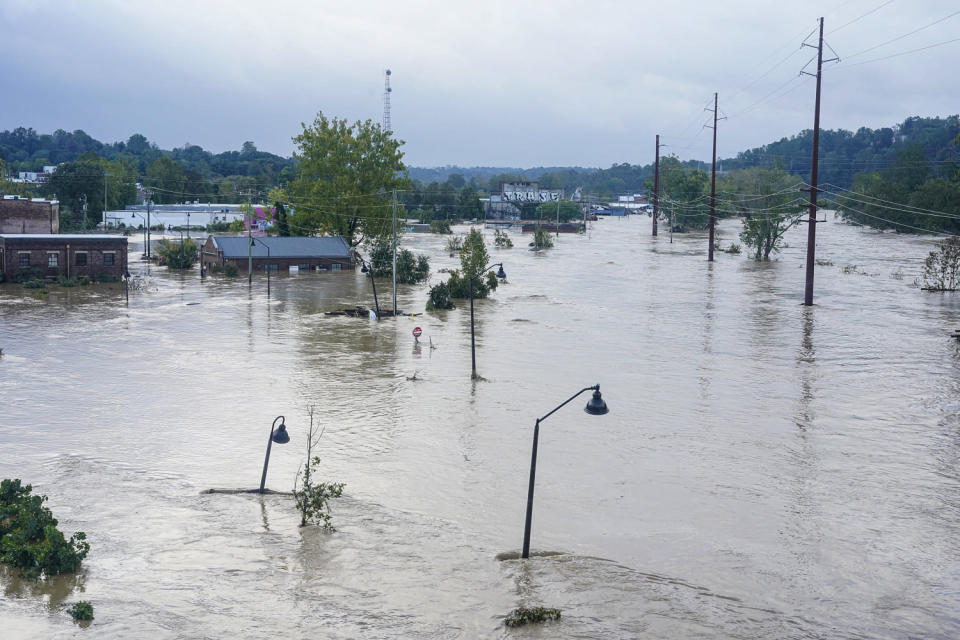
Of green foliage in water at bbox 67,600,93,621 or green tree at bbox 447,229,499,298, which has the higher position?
green tree at bbox 447,229,499,298

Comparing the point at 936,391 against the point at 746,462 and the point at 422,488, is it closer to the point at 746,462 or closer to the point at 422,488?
the point at 746,462

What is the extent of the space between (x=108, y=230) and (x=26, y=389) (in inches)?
4020

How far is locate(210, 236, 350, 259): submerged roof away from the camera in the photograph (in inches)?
3290

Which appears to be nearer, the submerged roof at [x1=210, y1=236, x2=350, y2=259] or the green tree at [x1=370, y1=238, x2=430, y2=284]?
the green tree at [x1=370, y1=238, x2=430, y2=284]

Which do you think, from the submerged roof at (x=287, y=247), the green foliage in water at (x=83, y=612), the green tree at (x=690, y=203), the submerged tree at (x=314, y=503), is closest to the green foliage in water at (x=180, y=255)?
the submerged roof at (x=287, y=247)

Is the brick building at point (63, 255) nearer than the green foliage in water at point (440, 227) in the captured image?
Yes

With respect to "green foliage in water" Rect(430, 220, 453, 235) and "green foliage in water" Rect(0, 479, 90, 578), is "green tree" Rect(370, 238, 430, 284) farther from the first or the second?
"green foliage in water" Rect(430, 220, 453, 235)

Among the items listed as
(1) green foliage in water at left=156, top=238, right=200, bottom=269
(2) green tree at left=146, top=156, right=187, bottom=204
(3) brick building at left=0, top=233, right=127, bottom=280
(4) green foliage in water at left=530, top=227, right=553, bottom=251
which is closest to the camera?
(3) brick building at left=0, top=233, right=127, bottom=280

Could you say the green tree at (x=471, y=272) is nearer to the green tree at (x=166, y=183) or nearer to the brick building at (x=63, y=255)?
the brick building at (x=63, y=255)

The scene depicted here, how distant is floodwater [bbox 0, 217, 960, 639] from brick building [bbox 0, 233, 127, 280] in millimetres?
19272

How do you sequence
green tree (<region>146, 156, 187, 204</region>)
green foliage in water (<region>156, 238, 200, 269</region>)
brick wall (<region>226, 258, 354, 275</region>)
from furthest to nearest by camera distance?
green tree (<region>146, 156, 187, 204</region>)
green foliage in water (<region>156, 238, 200, 269</region>)
brick wall (<region>226, 258, 354, 275</region>)

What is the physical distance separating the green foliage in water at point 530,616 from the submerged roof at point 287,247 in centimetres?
6813

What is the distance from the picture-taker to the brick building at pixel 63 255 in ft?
234

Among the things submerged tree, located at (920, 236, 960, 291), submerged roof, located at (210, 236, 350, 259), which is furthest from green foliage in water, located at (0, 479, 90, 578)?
submerged tree, located at (920, 236, 960, 291)
